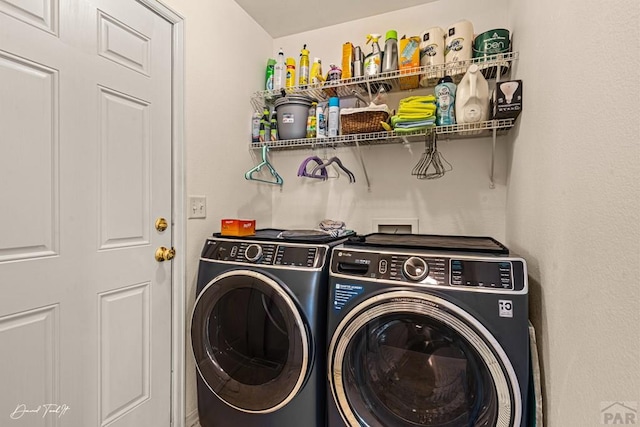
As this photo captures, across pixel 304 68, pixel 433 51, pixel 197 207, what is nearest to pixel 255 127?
pixel 304 68

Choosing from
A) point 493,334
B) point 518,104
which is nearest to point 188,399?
point 493,334

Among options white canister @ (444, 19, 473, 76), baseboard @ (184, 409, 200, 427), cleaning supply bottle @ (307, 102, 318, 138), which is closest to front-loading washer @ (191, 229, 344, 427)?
baseboard @ (184, 409, 200, 427)

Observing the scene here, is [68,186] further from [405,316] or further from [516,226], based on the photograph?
[516,226]

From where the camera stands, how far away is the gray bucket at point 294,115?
1994 millimetres

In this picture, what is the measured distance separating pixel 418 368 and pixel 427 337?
0.13 meters

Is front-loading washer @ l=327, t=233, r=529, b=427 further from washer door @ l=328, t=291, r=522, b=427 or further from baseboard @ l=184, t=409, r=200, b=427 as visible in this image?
baseboard @ l=184, t=409, r=200, b=427

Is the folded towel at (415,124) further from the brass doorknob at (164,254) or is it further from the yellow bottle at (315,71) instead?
the brass doorknob at (164,254)

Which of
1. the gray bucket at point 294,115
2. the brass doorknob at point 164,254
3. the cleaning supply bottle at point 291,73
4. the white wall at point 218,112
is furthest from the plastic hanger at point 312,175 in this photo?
the brass doorknob at point 164,254

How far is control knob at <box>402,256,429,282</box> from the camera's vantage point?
3.61ft

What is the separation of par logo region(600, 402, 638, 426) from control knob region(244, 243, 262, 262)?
1204 mm

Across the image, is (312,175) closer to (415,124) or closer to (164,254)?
(415,124)

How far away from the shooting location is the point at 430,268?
111cm

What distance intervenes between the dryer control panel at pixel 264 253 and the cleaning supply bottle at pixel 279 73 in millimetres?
1210

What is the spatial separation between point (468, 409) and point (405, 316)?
0.37 metres
